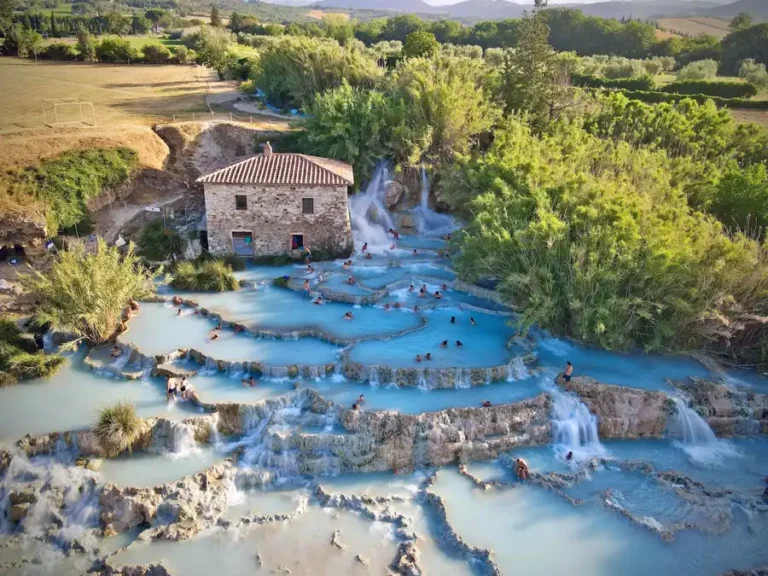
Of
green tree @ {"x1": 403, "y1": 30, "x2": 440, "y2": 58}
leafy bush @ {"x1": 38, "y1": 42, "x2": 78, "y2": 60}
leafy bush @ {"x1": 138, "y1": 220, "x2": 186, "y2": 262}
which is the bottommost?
leafy bush @ {"x1": 138, "y1": 220, "x2": 186, "y2": 262}

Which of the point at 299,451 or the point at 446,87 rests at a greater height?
the point at 446,87

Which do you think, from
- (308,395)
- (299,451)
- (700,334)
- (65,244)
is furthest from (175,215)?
(700,334)

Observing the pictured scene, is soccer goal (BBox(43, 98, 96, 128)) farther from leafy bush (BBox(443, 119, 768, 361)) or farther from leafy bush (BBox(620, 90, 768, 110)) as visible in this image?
leafy bush (BBox(620, 90, 768, 110))

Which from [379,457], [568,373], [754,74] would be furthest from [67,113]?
[754,74]

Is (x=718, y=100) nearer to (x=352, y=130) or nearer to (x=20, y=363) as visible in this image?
(x=352, y=130)

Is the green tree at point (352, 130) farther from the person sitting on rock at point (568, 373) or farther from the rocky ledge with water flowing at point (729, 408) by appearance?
the rocky ledge with water flowing at point (729, 408)

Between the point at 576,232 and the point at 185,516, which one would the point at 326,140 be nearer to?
the point at 576,232

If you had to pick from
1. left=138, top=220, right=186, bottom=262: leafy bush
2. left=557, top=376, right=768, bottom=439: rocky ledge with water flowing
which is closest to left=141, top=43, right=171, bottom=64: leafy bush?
left=138, top=220, right=186, bottom=262: leafy bush

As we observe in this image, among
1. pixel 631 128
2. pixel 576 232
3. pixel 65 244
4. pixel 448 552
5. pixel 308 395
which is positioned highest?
pixel 631 128

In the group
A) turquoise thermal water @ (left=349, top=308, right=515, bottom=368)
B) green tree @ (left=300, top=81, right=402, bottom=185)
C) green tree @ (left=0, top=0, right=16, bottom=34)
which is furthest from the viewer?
green tree @ (left=0, top=0, right=16, bottom=34)
